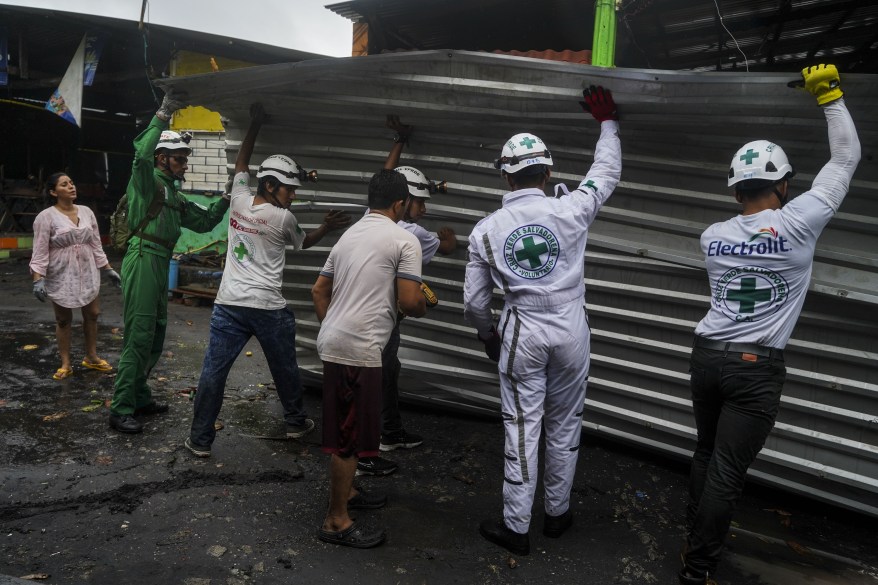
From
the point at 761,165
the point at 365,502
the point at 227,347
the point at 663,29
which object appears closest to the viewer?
the point at 761,165

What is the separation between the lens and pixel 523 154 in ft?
12.3

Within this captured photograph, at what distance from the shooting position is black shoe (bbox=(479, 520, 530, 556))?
3607mm

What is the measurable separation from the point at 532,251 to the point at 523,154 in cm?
56

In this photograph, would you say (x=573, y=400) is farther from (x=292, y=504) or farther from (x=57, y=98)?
(x=57, y=98)

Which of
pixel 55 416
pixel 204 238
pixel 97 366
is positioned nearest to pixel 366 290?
pixel 55 416

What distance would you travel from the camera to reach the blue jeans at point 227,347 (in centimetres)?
469

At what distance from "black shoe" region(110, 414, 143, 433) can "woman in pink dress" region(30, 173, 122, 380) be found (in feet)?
5.80

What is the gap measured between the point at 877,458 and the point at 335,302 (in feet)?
10.4

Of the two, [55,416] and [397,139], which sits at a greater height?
[397,139]

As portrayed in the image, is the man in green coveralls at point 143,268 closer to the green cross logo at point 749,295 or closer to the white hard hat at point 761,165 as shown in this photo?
the white hard hat at point 761,165

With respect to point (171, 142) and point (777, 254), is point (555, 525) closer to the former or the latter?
point (777, 254)

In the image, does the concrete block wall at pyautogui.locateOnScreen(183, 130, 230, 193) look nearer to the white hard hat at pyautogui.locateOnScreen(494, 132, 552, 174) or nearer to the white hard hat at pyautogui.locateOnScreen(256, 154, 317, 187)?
→ the white hard hat at pyautogui.locateOnScreen(256, 154, 317, 187)

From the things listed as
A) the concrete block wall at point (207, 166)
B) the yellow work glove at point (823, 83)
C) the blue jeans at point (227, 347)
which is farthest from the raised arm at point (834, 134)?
the concrete block wall at point (207, 166)

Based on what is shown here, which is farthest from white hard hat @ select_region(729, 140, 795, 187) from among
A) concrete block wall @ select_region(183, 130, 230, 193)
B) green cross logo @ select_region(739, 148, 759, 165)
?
concrete block wall @ select_region(183, 130, 230, 193)
